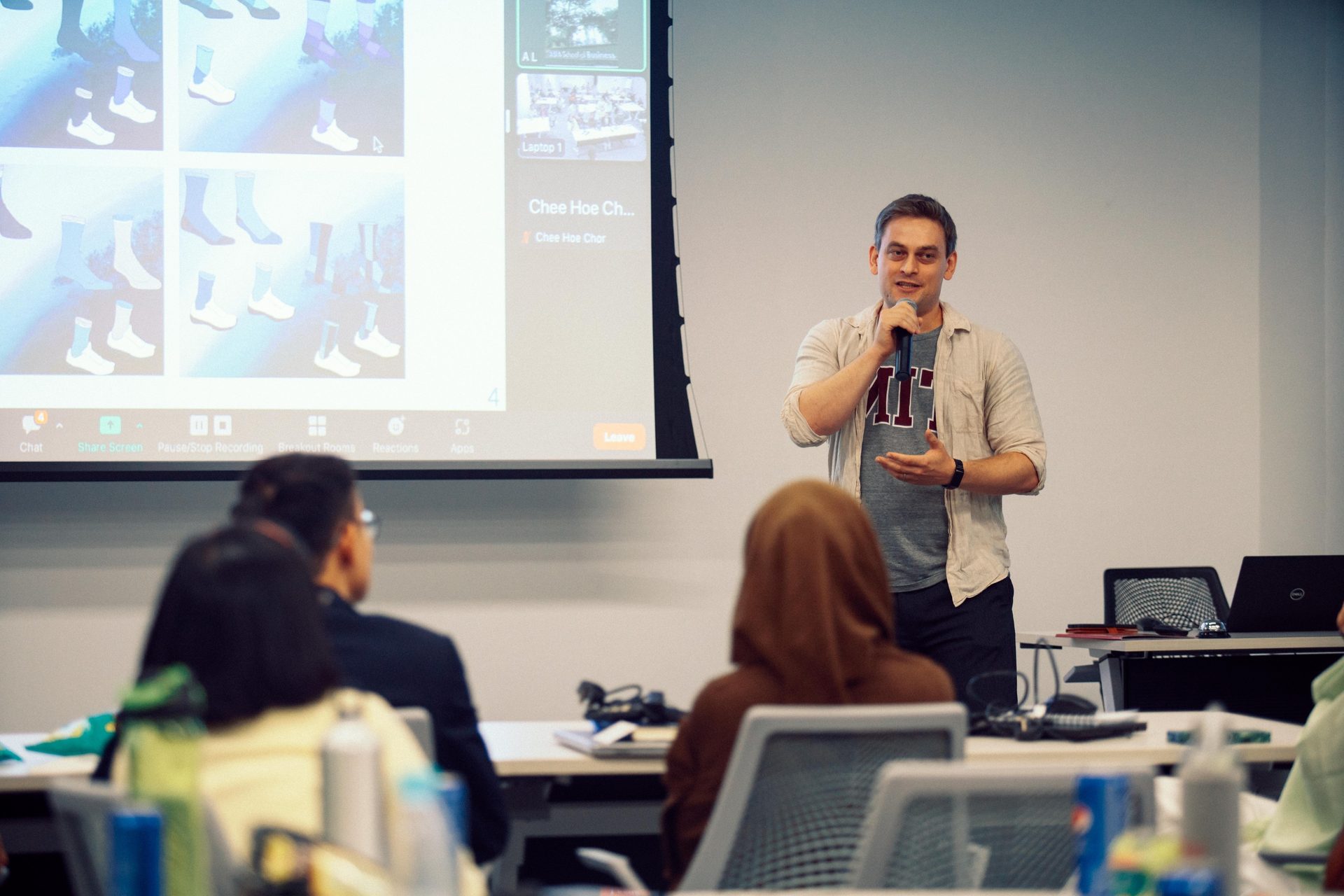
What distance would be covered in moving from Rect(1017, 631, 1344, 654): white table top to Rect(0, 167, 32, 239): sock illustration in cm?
316

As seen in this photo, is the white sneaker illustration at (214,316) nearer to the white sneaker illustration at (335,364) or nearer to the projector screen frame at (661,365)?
the white sneaker illustration at (335,364)

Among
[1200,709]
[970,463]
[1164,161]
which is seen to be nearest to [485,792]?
[970,463]

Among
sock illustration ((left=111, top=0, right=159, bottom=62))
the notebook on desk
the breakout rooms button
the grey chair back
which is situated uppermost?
sock illustration ((left=111, top=0, right=159, bottom=62))

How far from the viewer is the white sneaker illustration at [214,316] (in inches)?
147

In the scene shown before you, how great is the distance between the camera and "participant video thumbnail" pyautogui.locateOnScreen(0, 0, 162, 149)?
12.0ft

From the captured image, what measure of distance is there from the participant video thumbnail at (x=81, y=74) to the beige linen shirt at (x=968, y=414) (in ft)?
6.91

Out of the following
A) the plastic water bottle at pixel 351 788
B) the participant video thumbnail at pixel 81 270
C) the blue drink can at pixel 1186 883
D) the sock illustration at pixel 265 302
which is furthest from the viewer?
the sock illustration at pixel 265 302

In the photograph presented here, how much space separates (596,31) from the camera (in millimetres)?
3908

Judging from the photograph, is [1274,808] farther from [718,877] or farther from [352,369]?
[352,369]

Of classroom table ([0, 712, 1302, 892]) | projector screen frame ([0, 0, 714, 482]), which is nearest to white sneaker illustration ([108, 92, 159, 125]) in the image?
projector screen frame ([0, 0, 714, 482])

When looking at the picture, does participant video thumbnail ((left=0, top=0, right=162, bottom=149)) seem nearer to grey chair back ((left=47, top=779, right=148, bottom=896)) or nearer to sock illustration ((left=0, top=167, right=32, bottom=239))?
sock illustration ((left=0, top=167, right=32, bottom=239))

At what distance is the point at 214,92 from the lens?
3.75 meters

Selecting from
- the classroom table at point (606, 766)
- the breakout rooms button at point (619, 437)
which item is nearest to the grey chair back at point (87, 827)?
the classroom table at point (606, 766)

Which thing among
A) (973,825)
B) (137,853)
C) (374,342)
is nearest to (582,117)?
(374,342)
